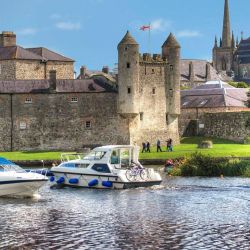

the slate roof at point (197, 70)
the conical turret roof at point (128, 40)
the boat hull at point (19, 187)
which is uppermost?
the slate roof at point (197, 70)

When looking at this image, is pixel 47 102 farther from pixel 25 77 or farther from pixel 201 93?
pixel 201 93

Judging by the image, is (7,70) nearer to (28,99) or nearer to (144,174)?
(28,99)

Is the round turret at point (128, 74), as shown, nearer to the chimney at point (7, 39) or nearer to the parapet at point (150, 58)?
the parapet at point (150, 58)

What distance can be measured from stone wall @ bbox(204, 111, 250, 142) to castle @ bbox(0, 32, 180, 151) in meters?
10.0

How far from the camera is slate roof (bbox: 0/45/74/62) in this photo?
9538 cm

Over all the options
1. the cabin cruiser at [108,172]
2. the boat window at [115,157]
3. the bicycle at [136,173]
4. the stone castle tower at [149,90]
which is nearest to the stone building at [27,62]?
the stone castle tower at [149,90]

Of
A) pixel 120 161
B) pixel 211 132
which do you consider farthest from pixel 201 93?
pixel 120 161

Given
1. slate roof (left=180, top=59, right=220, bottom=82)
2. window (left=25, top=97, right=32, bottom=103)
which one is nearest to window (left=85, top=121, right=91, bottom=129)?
window (left=25, top=97, right=32, bottom=103)

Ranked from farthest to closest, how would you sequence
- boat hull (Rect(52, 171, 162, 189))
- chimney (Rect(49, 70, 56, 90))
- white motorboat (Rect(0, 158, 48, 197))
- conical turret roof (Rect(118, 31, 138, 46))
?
chimney (Rect(49, 70, 56, 90)), conical turret roof (Rect(118, 31, 138, 46)), boat hull (Rect(52, 171, 162, 189)), white motorboat (Rect(0, 158, 48, 197))

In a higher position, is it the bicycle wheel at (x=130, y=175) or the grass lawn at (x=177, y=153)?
the grass lawn at (x=177, y=153)

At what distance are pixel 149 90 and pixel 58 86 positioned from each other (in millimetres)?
9855

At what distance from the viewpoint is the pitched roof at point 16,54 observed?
95.1 meters

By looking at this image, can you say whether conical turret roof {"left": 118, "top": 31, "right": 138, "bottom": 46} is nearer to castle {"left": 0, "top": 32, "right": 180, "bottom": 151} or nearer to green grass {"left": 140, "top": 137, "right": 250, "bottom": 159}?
castle {"left": 0, "top": 32, "right": 180, "bottom": 151}

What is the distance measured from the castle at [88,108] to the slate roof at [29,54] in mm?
13071
